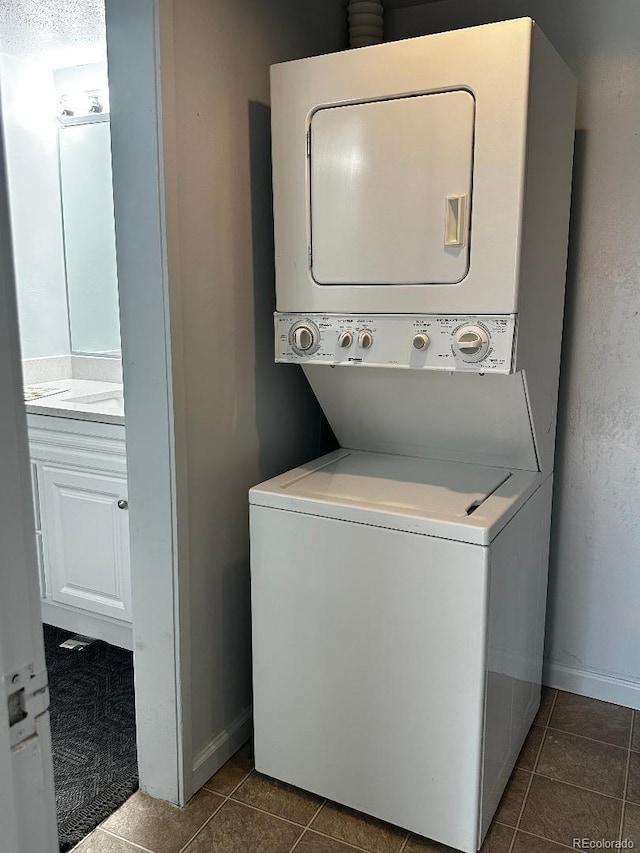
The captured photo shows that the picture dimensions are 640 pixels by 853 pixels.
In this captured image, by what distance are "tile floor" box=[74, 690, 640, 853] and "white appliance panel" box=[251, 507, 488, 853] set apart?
0.19 feet

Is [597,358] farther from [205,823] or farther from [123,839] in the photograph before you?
[123,839]

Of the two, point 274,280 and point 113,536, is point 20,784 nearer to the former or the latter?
point 274,280

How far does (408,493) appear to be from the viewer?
187 cm

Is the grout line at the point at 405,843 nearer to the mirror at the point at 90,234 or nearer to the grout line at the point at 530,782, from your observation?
the grout line at the point at 530,782

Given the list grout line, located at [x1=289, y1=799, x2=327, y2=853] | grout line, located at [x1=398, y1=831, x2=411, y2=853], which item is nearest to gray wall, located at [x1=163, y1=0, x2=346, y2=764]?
grout line, located at [x1=289, y1=799, x2=327, y2=853]

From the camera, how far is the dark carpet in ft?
6.34

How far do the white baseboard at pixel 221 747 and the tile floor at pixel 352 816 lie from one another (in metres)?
0.03

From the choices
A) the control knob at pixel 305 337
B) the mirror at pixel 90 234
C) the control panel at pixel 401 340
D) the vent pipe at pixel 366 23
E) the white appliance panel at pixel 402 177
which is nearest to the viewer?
the white appliance panel at pixel 402 177

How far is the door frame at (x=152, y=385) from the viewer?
1.64m

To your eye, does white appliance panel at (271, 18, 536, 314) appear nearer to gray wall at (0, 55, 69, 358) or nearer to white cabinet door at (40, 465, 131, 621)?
white cabinet door at (40, 465, 131, 621)

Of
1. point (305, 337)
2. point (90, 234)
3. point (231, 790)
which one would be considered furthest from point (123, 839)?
point (90, 234)

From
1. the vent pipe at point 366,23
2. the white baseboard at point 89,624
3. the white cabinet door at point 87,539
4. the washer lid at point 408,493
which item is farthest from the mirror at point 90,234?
the washer lid at point 408,493

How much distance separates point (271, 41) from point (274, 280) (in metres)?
0.65

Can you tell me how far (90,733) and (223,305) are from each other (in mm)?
1388
